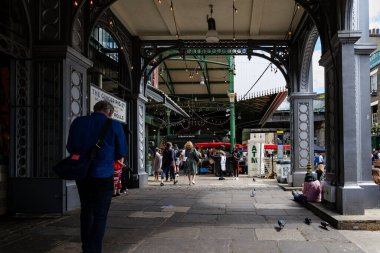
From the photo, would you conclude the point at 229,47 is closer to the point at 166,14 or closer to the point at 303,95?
the point at 303,95

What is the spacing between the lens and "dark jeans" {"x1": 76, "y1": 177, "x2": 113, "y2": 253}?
4625 millimetres

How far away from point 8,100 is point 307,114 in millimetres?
9828

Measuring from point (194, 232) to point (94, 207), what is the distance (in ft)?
8.17

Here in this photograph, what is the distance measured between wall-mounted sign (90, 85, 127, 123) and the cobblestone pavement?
2521 millimetres

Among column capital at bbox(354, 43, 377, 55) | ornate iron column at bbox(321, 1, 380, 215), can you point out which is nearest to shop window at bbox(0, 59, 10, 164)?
ornate iron column at bbox(321, 1, 380, 215)

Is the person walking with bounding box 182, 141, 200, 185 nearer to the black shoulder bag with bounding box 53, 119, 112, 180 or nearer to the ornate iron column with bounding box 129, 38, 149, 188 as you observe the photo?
the ornate iron column with bounding box 129, 38, 149, 188

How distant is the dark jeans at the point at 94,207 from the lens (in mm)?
4625

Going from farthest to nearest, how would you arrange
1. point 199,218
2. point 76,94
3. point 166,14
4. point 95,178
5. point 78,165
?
point 166,14
point 76,94
point 199,218
point 95,178
point 78,165

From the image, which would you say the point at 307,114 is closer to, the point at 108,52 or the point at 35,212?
the point at 108,52

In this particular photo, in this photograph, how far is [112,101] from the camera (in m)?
12.1

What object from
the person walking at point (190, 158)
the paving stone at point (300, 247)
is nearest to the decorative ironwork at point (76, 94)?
the paving stone at point (300, 247)

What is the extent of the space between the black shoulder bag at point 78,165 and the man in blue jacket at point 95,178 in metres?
0.05

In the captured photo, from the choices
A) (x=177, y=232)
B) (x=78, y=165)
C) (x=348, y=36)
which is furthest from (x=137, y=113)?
(x=78, y=165)

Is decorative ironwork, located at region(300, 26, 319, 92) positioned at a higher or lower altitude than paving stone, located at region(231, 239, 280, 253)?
higher
